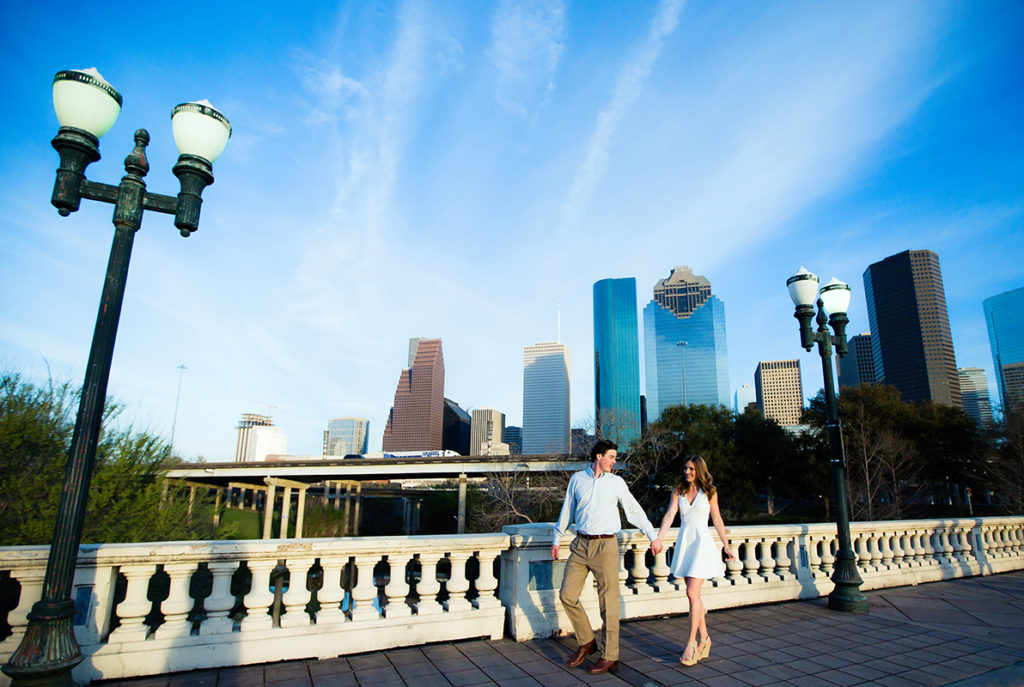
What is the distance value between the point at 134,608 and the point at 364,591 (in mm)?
1679

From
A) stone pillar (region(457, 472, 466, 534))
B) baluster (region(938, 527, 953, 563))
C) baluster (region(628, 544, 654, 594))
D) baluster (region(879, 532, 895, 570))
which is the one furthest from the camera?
stone pillar (region(457, 472, 466, 534))

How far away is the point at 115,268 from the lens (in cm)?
348

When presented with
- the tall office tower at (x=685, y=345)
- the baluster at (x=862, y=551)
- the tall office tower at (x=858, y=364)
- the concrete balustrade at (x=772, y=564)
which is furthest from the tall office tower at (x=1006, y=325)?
the baluster at (x=862, y=551)

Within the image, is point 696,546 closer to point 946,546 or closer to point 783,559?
point 783,559

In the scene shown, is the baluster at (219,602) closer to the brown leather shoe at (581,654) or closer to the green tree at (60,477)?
the brown leather shoe at (581,654)

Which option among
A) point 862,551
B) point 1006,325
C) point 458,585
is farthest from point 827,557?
point 1006,325

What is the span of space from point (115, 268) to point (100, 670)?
2.85m

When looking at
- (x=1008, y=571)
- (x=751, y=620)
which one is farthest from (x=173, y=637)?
(x=1008, y=571)

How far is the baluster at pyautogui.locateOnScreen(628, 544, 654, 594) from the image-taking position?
602 centimetres

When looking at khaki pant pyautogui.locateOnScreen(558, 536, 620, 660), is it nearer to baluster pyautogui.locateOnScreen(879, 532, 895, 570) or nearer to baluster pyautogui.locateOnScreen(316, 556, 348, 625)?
baluster pyautogui.locateOnScreen(316, 556, 348, 625)

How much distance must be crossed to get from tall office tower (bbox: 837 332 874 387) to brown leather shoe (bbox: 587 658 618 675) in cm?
20172

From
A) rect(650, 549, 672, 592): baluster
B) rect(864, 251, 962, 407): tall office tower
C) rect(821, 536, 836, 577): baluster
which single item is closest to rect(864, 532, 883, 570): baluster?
rect(821, 536, 836, 577): baluster

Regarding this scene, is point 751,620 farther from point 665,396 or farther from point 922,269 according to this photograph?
point 922,269

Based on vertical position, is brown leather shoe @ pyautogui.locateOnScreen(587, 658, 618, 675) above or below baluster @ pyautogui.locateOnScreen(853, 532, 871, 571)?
below
